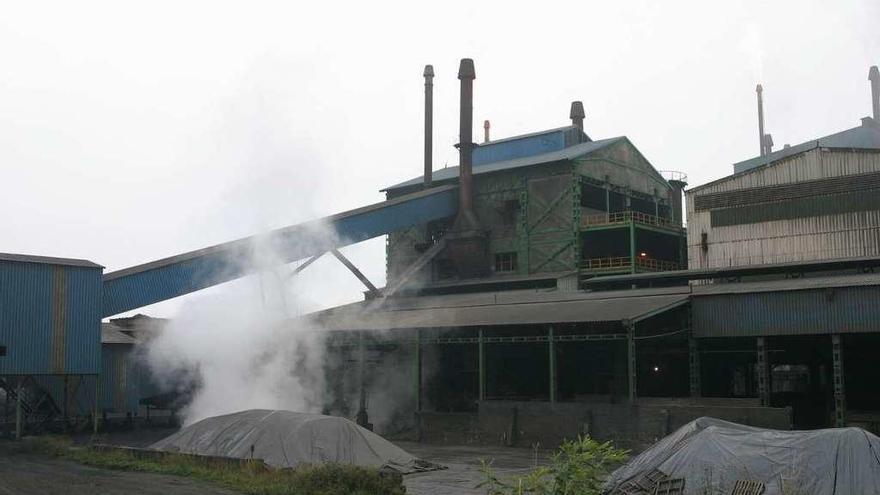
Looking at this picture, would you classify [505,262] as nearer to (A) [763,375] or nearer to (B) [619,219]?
(B) [619,219]

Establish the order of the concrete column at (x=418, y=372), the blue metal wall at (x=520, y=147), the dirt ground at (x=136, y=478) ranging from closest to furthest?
the dirt ground at (x=136, y=478)
the concrete column at (x=418, y=372)
the blue metal wall at (x=520, y=147)

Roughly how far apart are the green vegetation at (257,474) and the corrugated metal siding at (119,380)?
1503 cm

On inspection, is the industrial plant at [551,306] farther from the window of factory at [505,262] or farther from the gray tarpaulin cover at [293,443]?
the gray tarpaulin cover at [293,443]

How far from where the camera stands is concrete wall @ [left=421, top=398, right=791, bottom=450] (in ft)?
102

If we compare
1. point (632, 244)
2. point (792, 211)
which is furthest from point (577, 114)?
point (792, 211)

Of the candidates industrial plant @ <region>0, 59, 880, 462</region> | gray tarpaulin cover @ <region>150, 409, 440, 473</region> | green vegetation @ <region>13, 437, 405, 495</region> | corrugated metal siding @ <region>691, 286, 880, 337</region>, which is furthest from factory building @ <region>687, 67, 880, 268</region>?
green vegetation @ <region>13, 437, 405, 495</region>

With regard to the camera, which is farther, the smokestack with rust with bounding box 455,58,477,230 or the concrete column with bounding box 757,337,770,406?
the smokestack with rust with bounding box 455,58,477,230

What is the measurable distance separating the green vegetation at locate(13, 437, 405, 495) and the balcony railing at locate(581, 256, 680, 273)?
99.9 ft

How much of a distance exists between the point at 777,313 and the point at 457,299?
20589mm

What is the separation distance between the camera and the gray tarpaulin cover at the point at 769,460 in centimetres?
1653

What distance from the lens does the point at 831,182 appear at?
137ft

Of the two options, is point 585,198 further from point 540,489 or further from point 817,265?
point 540,489

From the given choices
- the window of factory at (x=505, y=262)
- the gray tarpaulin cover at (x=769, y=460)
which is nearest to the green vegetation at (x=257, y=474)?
the gray tarpaulin cover at (x=769, y=460)

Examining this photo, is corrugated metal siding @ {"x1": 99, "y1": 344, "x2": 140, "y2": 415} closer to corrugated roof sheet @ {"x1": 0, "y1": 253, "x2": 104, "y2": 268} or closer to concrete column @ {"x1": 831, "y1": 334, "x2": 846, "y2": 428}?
corrugated roof sheet @ {"x1": 0, "y1": 253, "x2": 104, "y2": 268}
